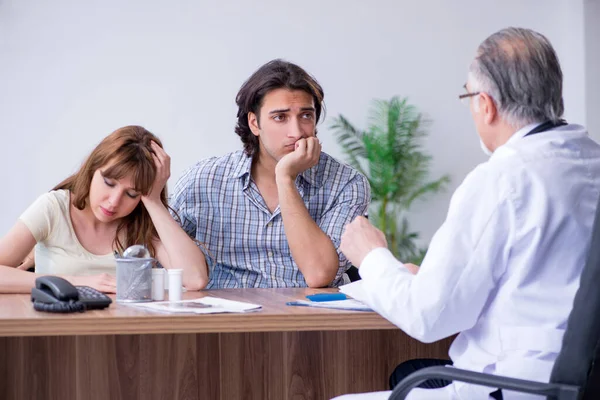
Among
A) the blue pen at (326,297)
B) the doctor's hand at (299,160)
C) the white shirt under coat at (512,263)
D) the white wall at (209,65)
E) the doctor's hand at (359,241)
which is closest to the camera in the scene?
the white shirt under coat at (512,263)

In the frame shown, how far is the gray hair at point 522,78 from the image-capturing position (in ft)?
4.78

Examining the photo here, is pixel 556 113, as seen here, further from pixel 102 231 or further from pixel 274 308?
pixel 102 231

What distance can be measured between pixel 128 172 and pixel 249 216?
1.56 ft

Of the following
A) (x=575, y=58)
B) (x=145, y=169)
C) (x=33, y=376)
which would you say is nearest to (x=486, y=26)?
(x=575, y=58)

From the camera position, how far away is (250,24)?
20.5ft

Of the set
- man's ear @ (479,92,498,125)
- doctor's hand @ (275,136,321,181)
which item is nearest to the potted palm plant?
doctor's hand @ (275,136,321,181)

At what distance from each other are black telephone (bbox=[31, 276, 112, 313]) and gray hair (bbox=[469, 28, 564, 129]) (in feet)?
3.15

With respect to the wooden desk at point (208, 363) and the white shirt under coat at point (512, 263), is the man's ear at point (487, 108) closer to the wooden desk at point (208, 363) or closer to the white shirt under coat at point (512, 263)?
the white shirt under coat at point (512, 263)

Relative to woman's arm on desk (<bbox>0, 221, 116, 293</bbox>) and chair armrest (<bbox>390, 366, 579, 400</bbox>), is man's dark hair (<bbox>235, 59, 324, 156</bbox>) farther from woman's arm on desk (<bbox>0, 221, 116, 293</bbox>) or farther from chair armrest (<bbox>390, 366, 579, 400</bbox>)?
chair armrest (<bbox>390, 366, 579, 400</bbox>)

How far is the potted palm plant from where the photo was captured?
615cm

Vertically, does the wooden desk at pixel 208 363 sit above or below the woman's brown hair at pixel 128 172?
below

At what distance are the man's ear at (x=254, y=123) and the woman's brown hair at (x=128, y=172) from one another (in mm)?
386

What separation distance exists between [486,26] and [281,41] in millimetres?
1776

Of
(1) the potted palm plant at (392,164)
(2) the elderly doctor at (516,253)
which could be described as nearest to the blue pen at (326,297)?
(2) the elderly doctor at (516,253)
